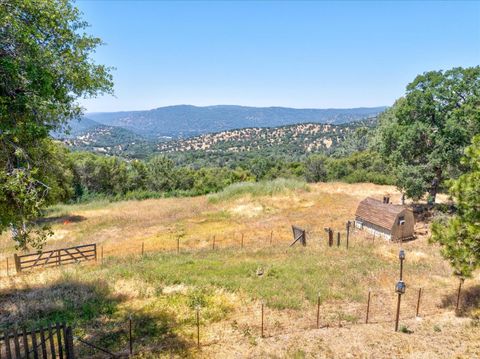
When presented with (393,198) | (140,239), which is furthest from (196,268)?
(393,198)

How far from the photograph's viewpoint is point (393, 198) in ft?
137

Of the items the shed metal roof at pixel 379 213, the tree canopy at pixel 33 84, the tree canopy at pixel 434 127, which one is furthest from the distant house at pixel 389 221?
the tree canopy at pixel 33 84

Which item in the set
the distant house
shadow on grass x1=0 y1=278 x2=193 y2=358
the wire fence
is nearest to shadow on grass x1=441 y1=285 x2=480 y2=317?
the wire fence

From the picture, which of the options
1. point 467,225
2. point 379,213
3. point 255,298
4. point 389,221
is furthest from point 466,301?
point 379,213

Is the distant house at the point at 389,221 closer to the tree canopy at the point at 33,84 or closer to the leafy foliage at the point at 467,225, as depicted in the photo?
the leafy foliage at the point at 467,225

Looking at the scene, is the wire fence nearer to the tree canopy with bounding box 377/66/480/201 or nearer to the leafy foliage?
the leafy foliage

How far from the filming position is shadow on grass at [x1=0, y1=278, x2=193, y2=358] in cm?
1107

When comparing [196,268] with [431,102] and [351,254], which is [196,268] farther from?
[431,102]

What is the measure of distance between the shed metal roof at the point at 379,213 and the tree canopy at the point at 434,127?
3.88 metres

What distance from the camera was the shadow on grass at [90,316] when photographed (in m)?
11.1

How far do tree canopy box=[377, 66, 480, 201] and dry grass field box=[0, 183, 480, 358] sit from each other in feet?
18.6

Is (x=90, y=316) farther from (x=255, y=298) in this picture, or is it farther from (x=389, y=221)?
(x=389, y=221)

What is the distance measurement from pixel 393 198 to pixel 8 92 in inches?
1661

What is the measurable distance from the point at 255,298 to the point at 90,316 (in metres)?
6.85
